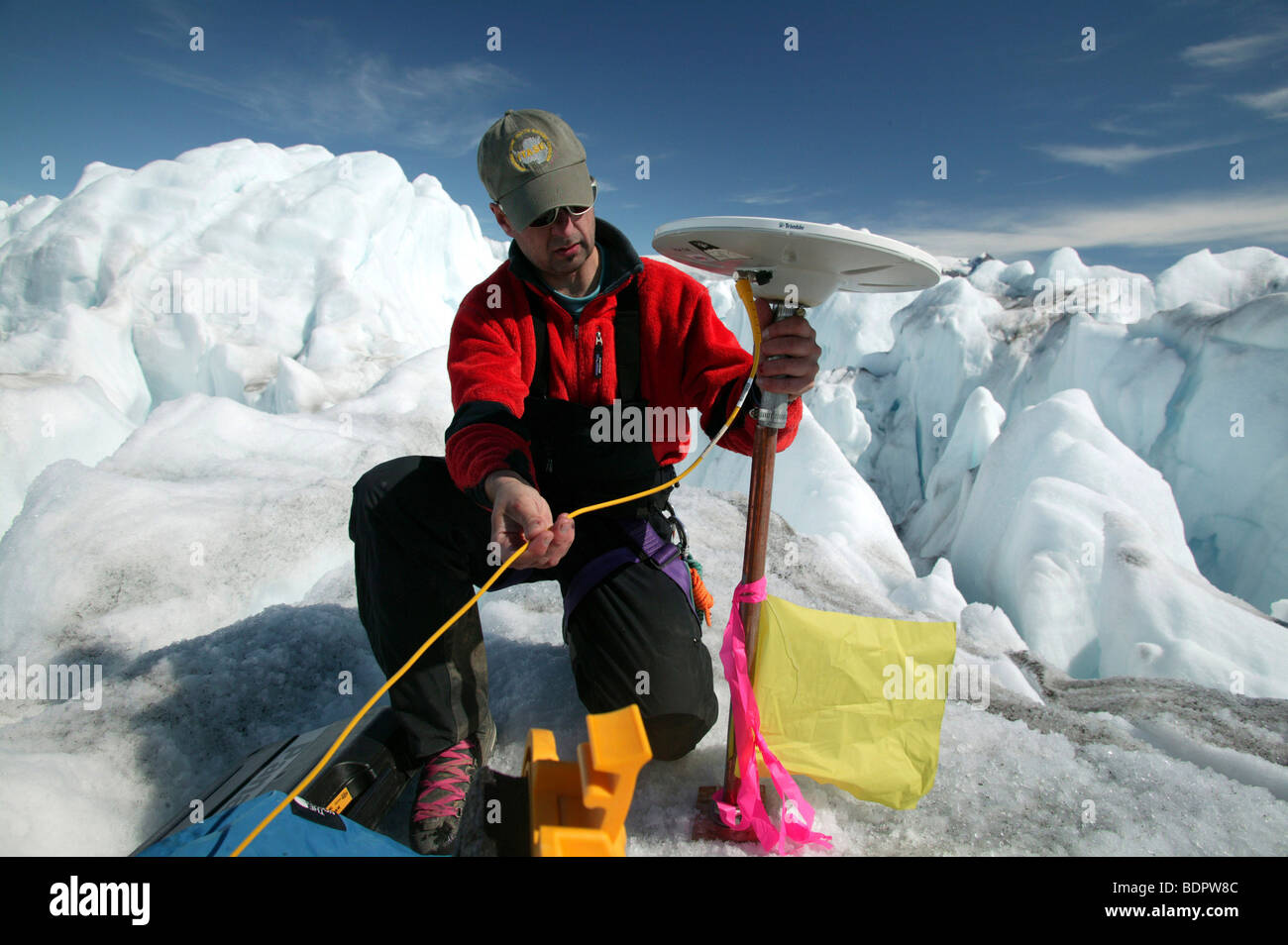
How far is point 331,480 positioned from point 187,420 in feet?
3.86

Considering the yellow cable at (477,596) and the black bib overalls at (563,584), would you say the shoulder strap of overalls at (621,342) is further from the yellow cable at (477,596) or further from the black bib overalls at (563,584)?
the yellow cable at (477,596)

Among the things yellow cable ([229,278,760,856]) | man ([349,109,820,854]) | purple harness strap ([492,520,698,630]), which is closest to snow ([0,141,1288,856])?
man ([349,109,820,854])

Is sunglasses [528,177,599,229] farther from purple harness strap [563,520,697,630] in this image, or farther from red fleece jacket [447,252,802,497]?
purple harness strap [563,520,697,630]

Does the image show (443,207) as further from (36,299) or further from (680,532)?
(680,532)

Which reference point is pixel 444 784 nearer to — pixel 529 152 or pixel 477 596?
pixel 477 596

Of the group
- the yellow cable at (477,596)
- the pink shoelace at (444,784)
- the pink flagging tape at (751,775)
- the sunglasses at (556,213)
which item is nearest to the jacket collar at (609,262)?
the sunglasses at (556,213)

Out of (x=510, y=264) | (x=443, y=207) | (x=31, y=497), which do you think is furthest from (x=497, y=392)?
(x=443, y=207)

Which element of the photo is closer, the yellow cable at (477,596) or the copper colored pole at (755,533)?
the yellow cable at (477,596)

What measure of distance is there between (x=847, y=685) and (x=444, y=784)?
0.95 metres

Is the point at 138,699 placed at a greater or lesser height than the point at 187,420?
lesser

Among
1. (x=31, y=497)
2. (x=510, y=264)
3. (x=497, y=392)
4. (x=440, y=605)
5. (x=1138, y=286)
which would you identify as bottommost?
(x=440, y=605)

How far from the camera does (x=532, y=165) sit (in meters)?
1.34

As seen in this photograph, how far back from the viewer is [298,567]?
119 inches

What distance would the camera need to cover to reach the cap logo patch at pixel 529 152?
134cm
